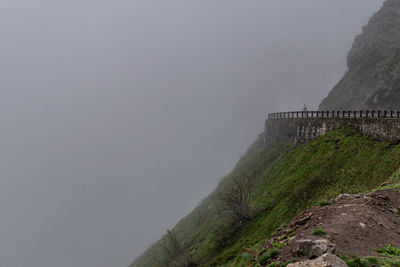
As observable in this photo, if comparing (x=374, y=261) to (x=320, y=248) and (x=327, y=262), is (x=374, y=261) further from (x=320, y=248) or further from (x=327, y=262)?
(x=327, y=262)

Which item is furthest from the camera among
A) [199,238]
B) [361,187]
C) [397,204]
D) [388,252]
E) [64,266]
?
[64,266]

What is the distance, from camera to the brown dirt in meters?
9.19

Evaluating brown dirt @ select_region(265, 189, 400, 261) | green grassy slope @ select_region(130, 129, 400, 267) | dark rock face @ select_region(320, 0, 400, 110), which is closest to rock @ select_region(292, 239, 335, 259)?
brown dirt @ select_region(265, 189, 400, 261)

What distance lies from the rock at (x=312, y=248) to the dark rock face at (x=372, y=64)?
6454 cm

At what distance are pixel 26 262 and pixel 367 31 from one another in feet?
838

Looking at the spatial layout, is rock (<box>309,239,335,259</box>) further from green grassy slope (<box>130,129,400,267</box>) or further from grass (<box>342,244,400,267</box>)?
green grassy slope (<box>130,129,400,267</box>)

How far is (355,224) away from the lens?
10336 millimetres

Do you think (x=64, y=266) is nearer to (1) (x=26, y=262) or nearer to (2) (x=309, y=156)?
(1) (x=26, y=262)

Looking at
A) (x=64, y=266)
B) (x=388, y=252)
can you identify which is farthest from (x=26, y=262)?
(x=388, y=252)

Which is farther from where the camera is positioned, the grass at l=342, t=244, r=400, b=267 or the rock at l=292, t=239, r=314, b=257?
the rock at l=292, t=239, r=314, b=257

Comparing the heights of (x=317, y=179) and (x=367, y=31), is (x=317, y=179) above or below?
below

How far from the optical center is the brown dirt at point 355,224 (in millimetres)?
9188

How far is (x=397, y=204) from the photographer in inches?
519

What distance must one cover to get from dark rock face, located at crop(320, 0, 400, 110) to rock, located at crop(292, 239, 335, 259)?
64.5 meters
